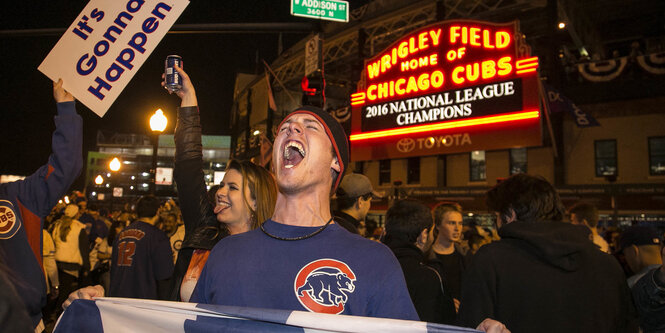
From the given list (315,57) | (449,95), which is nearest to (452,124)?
(449,95)

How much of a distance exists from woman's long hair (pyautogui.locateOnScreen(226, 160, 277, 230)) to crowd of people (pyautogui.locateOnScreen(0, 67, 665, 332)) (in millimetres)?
11

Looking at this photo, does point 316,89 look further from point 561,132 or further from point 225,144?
point 225,144

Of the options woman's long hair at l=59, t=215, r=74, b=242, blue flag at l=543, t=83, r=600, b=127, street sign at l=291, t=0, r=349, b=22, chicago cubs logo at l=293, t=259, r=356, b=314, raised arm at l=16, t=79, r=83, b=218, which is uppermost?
street sign at l=291, t=0, r=349, b=22

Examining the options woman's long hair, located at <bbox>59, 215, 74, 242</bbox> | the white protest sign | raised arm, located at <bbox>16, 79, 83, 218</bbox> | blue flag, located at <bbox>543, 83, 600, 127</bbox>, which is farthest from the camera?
blue flag, located at <bbox>543, 83, 600, 127</bbox>

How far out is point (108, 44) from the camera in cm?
355

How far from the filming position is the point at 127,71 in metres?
3.54

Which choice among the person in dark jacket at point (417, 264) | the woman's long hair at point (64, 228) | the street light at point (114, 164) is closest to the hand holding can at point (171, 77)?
the person in dark jacket at point (417, 264)

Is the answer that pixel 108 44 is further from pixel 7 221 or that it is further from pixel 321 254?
pixel 321 254

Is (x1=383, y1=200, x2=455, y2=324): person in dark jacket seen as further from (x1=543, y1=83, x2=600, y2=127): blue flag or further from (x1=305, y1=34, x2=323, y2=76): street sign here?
(x1=543, y1=83, x2=600, y2=127): blue flag

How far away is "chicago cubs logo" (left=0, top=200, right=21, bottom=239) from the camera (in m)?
2.81

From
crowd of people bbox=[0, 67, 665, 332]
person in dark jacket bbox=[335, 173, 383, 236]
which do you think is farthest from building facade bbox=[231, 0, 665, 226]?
crowd of people bbox=[0, 67, 665, 332]

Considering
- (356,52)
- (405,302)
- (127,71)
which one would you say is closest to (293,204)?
(405,302)

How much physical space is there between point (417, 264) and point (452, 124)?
29.3ft

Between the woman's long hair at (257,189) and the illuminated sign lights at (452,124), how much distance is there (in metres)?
9.32
